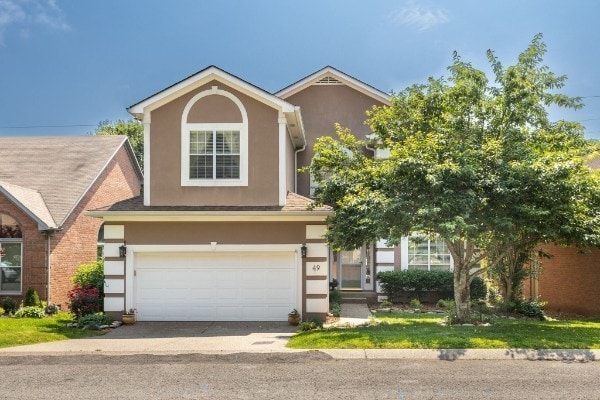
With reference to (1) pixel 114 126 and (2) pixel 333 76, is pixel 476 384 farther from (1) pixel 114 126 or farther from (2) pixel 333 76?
(1) pixel 114 126

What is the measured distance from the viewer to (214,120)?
52.9ft

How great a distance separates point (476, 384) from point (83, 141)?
919 inches

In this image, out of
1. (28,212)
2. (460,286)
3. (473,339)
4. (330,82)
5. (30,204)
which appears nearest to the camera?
(473,339)

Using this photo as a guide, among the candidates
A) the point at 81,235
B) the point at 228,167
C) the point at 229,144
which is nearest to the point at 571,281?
Answer: the point at 228,167

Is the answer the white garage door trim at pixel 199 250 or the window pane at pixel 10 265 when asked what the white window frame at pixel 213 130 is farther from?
the window pane at pixel 10 265

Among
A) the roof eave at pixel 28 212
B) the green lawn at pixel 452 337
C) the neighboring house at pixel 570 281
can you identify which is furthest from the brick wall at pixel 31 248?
the neighboring house at pixel 570 281

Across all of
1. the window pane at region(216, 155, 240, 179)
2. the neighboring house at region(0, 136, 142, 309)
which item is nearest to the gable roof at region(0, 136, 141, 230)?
the neighboring house at region(0, 136, 142, 309)

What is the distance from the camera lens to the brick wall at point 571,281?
18.3 meters

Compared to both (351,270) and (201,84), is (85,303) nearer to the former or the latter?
(201,84)

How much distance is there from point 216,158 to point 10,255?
9.73 metres

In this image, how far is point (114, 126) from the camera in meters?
46.2

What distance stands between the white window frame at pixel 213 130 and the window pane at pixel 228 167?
0.13 metres

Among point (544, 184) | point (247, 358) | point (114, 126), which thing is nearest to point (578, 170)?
point (544, 184)

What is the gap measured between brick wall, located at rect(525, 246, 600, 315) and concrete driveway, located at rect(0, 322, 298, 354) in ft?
34.6
